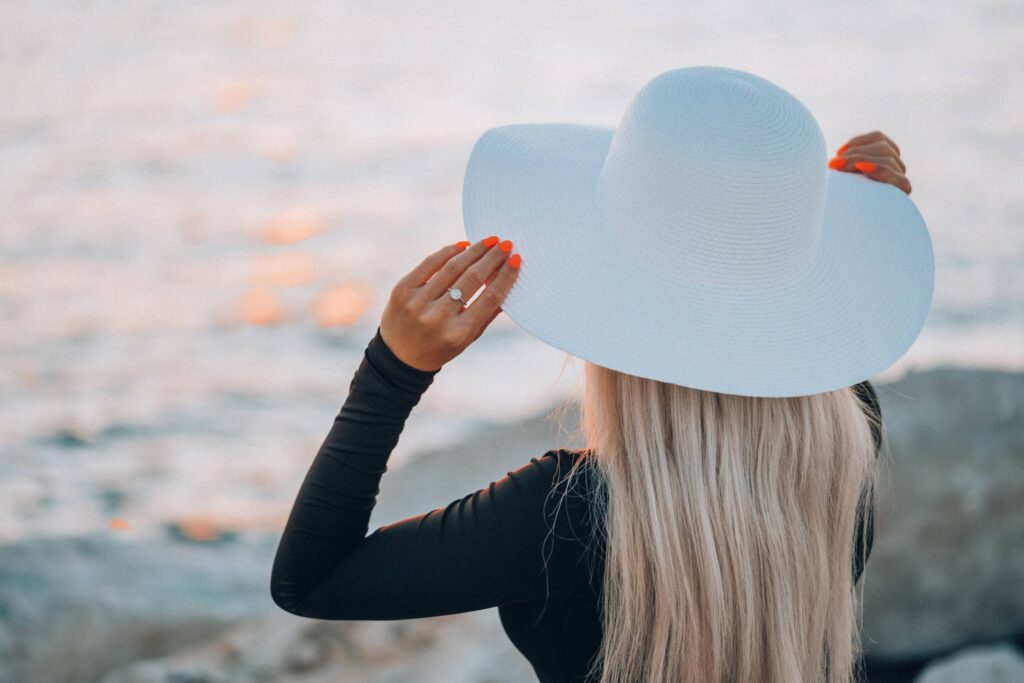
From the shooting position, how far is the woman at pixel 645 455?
3.88 feet

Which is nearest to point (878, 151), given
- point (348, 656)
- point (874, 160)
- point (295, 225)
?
point (874, 160)

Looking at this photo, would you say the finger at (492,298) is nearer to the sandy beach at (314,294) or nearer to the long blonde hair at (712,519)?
the long blonde hair at (712,519)

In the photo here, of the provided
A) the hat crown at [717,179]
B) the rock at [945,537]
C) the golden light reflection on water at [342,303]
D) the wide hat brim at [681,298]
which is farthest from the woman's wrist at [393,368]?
the golden light reflection on water at [342,303]

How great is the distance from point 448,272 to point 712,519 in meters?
0.41

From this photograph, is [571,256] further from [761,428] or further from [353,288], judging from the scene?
[353,288]

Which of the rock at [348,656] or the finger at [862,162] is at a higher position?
the finger at [862,162]

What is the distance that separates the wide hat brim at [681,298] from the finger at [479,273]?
1.8 inches

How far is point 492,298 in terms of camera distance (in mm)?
1202

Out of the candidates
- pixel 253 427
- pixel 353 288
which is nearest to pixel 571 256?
pixel 253 427

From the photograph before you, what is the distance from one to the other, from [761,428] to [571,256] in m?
0.30

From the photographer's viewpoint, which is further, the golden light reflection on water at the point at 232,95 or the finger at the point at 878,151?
the golden light reflection on water at the point at 232,95

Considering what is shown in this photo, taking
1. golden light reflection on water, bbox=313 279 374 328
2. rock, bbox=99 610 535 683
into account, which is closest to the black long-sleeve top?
rock, bbox=99 610 535 683

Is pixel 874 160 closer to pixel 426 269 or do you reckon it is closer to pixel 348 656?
pixel 426 269

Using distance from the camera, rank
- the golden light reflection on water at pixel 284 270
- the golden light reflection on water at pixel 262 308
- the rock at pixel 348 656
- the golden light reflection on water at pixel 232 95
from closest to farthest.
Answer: the rock at pixel 348 656 < the golden light reflection on water at pixel 262 308 < the golden light reflection on water at pixel 284 270 < the golden light reflection on water at pixel 232 95
